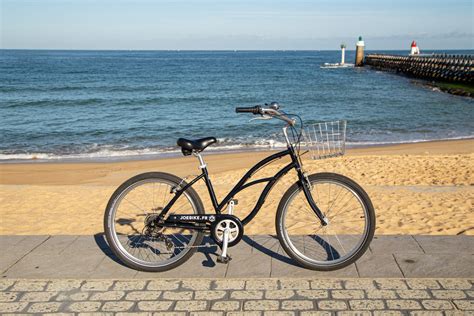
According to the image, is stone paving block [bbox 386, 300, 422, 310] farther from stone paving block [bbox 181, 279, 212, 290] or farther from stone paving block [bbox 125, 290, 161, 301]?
stone paving block [bbox 125, 290, 161, 301]

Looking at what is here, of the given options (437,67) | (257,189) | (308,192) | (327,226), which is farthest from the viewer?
(437,67)

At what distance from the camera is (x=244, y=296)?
148 inches

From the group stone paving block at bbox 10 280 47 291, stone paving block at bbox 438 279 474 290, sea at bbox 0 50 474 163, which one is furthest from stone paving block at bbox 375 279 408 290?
sea at bbox 0 50 474 163

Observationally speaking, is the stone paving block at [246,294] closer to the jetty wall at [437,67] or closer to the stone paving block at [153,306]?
the stone paving block at [153,306]

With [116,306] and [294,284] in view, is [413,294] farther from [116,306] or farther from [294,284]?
[116,306]

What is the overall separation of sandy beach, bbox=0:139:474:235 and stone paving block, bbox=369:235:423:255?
1.15 meters

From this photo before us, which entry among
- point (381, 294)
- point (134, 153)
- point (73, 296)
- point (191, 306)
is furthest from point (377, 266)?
point (134, 153)

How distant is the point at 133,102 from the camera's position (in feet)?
102

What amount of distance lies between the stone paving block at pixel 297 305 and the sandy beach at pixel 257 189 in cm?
243

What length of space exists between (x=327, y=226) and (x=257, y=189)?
12.6ft

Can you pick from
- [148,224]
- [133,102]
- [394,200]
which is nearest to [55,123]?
[133,102]

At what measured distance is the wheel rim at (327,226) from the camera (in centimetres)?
408

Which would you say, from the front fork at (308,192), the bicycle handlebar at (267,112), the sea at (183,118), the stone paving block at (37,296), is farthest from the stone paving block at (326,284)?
the sea at (183,118)

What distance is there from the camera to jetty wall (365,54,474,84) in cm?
4031
